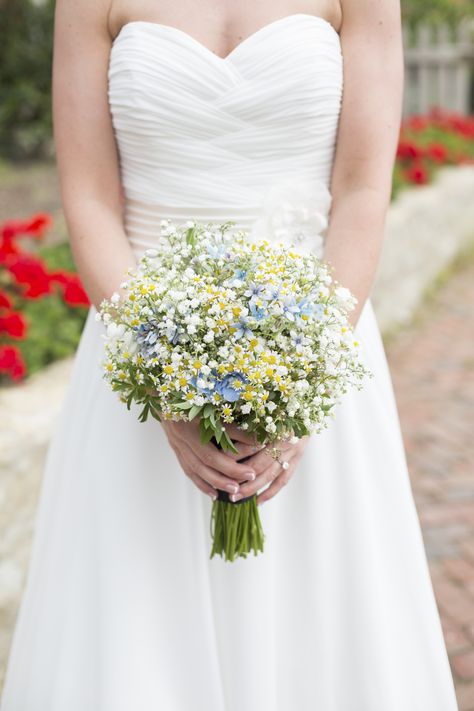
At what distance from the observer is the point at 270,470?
1860 millimetres

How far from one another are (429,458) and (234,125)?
10.00 feet

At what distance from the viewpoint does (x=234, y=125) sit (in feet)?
6.72

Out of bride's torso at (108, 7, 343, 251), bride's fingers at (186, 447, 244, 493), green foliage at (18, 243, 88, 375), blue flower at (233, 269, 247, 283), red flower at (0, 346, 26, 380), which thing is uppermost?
green foliage at (18, 243, 88, 375)

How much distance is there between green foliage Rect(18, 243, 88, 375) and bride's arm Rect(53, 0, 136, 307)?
1.53 meters

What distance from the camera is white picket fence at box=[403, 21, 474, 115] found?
11820mm

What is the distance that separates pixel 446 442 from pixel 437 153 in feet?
15.4

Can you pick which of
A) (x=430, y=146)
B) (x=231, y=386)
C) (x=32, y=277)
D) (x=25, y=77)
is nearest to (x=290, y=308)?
(x=231, y=386)

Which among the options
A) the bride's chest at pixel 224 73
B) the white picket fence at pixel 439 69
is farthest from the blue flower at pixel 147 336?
the white picket fence at pixel 439 69

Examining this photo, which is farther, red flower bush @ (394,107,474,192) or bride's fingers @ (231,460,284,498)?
red flower bush @ (394,107,474,192)

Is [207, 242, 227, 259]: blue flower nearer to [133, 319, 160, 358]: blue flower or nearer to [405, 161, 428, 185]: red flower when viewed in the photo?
[133, 319, 160, 358]: blue flower

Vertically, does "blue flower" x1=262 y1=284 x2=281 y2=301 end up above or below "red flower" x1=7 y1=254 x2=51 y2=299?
below

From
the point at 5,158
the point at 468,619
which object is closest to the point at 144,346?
the point at 468,619

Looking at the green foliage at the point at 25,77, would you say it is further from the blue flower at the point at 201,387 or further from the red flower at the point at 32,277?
the blue flower at the point at 201,387

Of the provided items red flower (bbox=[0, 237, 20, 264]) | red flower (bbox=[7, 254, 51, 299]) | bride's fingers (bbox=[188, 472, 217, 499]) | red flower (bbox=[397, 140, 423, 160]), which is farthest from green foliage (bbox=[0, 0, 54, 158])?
bride's fingers (bbox=[188, 472, 217, 499])
